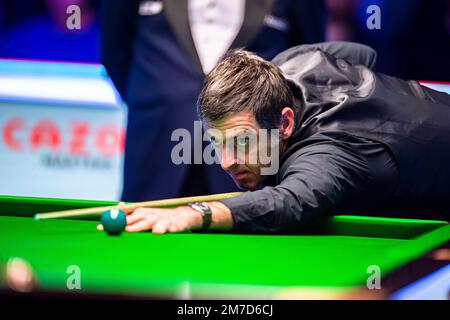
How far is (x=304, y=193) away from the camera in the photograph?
2.44 metres

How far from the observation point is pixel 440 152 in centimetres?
296

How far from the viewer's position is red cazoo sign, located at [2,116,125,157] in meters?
5.60

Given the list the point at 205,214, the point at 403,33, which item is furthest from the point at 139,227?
the point at 403,33

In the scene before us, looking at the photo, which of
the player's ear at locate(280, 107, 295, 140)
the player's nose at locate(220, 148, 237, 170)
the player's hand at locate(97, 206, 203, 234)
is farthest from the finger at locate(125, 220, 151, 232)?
the player's ear at locate(280, 107, 295, 140)

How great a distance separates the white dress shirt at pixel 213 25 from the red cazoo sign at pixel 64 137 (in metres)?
1.95

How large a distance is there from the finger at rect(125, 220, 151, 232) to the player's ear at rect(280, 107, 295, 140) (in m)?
0.69

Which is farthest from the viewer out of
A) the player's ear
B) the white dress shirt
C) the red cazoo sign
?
the red cazoo sign

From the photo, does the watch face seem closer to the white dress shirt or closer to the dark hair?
the dark hair

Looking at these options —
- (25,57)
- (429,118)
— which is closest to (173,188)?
(429,118)

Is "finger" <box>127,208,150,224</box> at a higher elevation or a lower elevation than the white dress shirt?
lower

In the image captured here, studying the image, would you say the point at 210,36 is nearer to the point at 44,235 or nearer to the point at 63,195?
the point at 44,235

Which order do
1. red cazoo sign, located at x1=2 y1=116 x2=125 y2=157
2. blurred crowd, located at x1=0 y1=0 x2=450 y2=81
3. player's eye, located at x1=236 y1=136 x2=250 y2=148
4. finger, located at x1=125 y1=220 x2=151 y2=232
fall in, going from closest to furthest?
finger, located at x1=125 y1=220 x2=151 y2=232, player's eye, located at x1=236 y1=136 x2=250 y2=148, blurred crowd, located at x1=0 y1=0 x2=450 y2=81, red cazoo sign, located at x1=2 y1=116 x2=125 y2=157
